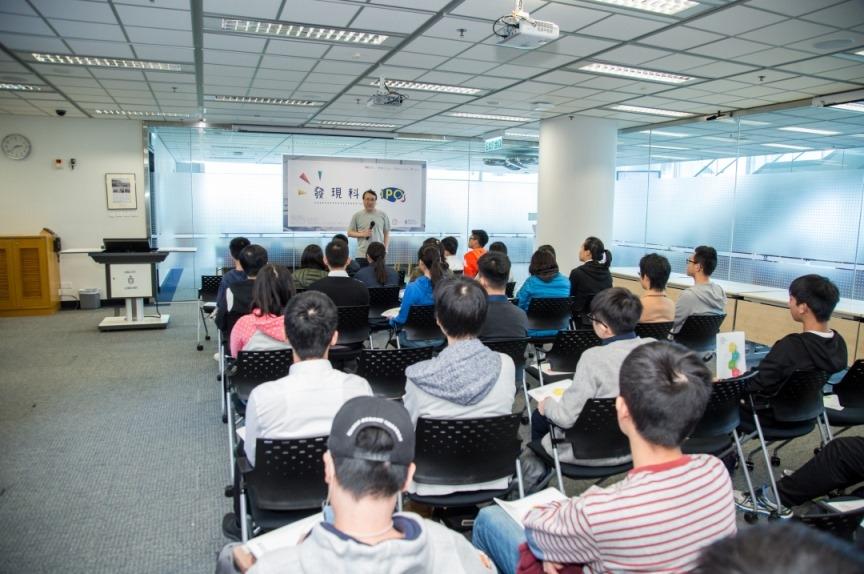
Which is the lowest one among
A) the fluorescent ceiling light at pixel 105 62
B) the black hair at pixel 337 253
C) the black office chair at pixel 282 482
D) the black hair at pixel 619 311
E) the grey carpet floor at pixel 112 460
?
the grey carpet floor at pixel 112 460

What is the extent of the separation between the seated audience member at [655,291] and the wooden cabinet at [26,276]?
8.55 meters

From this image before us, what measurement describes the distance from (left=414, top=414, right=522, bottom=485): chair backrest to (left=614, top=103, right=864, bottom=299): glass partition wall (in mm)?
6231

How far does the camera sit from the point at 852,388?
3.43 metres

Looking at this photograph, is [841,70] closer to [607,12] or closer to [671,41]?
[671,41]

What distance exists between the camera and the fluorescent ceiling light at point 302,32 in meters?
4.66

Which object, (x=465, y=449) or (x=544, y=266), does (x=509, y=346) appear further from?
(x=544, y=266)

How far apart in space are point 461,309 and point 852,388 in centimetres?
262

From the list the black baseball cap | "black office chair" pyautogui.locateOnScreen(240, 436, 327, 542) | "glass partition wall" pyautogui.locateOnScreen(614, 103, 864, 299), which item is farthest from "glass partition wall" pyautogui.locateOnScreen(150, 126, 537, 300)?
the black baseball cap

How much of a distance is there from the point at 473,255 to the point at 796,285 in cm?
360

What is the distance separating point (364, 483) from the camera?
1201mm

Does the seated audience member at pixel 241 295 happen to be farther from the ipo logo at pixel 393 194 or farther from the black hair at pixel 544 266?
the ipo logo at pixel 393 194

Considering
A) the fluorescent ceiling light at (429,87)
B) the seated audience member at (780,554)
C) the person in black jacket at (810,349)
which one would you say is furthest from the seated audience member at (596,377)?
the fluorescent ceiling light at (429,87)

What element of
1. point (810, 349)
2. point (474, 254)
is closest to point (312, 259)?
point (474, 254)

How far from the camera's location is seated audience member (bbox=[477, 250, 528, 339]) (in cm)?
385
